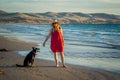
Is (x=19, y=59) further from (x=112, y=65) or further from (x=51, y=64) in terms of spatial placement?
(x=112, y=65)

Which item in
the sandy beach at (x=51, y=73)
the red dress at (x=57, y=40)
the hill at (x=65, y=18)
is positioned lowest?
the hill at (x=65, y=18)

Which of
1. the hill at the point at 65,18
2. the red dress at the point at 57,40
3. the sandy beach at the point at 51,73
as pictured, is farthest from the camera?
the hill at the point at 65,18

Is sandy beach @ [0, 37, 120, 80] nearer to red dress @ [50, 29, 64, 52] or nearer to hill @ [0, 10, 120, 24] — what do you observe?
red dress @ [50, 29, 64, 52]

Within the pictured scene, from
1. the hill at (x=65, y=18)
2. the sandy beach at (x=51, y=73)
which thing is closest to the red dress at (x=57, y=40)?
the sandy beach at (x=51, y=73)

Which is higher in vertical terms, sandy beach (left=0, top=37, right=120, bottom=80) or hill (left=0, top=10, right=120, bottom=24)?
sandy beach (left=0, top=37, right=120, bottom=80)

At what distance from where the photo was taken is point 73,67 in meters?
9.75

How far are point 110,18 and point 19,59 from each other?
5902 inches

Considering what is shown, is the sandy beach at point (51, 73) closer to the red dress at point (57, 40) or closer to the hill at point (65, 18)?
the red dress at point (57, 40)

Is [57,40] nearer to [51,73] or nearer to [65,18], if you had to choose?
[51,73]

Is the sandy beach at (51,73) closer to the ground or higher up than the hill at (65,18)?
higher up

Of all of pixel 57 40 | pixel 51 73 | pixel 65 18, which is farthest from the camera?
pixel 65 18

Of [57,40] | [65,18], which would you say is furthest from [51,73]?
[65,18]

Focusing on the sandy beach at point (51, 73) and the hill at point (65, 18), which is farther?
the hill at point (65, 18)

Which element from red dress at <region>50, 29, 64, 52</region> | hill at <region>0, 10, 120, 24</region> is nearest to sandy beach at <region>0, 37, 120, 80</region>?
red dress at <region>50, 29, 64, 52</region>
